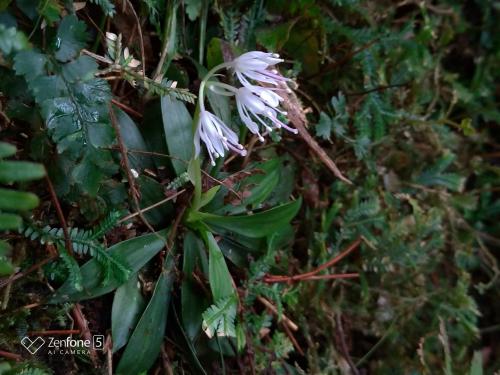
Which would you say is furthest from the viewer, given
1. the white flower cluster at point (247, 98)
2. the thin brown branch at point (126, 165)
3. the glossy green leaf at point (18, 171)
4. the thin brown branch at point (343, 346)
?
the thin brown branch at point (343, 346)

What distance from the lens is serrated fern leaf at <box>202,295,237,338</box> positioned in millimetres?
1191

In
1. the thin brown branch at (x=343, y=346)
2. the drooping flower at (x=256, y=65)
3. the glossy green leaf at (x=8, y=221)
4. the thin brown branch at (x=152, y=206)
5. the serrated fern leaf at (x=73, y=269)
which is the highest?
the drooping flower at (x=256, y=65)

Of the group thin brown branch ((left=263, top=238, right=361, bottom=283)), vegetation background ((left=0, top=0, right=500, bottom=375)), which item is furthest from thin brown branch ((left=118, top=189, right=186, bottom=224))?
thin brown branch ((left=263, top=238, right=361, bottom=283))

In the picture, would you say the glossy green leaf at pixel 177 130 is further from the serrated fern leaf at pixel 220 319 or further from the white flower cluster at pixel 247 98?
the serrated fern leaf at pixel 220 319

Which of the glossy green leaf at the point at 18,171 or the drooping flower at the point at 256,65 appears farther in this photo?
the drooping flower at the point at 256,65

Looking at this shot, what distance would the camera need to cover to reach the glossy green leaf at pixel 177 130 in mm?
1274

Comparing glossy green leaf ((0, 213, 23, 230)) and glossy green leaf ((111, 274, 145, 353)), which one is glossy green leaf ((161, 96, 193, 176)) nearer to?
glossy green leaf ((111, 274, 145, 353))

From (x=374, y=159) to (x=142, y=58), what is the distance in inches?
34.8

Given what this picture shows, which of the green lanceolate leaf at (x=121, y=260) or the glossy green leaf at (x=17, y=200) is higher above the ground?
the glossy green leaf at (x=17, y=200)

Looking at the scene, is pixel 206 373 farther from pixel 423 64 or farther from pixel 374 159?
pixel 423 64

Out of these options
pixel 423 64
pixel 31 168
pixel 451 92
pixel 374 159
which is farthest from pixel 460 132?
pixel 31 168

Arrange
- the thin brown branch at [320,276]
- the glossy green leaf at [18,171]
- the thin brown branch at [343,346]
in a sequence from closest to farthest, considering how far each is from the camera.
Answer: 1. the glossy green leaf at [18,171]
2. the thin brown branch at [320,276]
3. the thin brown branch at [343,346]

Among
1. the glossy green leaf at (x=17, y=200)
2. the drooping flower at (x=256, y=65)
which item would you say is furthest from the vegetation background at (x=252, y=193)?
the drooping flower at (x=256, y=65)

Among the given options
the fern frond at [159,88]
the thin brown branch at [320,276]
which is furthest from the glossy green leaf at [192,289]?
the fern frond at [159,88]
